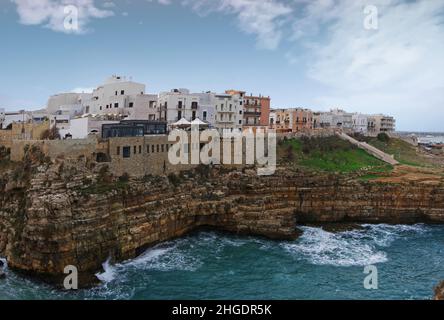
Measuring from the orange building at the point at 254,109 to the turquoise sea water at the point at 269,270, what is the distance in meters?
30.5

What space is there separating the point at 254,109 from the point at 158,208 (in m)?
36.2

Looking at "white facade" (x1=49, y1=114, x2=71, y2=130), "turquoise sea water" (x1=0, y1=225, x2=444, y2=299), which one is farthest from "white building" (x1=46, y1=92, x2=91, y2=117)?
"turquoise sea water" (x1=0, y1=225, x2=444, y2=299)

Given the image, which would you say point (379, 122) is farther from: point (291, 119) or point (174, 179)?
point (174, 179)

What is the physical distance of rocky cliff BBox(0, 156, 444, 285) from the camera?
86.7 ft

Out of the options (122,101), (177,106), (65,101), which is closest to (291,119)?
(177,106)

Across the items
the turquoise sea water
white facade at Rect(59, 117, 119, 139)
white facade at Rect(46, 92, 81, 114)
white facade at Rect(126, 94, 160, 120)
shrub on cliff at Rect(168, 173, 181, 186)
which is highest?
white facade at Rect(46, 92, 81, 114)

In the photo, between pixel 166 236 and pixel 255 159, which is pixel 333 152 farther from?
pixel 166 236

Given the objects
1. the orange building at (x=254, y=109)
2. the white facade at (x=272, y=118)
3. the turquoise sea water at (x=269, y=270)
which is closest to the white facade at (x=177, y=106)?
the orange building at (x=254, y=109)

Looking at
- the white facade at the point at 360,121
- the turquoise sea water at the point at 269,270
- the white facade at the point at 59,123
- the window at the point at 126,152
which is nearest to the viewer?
the turquoise sea water at the point at 269,270

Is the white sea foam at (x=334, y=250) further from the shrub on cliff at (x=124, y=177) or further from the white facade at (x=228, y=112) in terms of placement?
the white facade at (x=228, y=112)

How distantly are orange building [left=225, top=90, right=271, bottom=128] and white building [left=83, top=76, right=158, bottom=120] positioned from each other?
17.0m

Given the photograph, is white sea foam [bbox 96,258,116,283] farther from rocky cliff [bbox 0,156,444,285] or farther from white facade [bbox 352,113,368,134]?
white facade [bbox 352,113,368,134]

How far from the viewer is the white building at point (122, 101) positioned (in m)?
50.1
